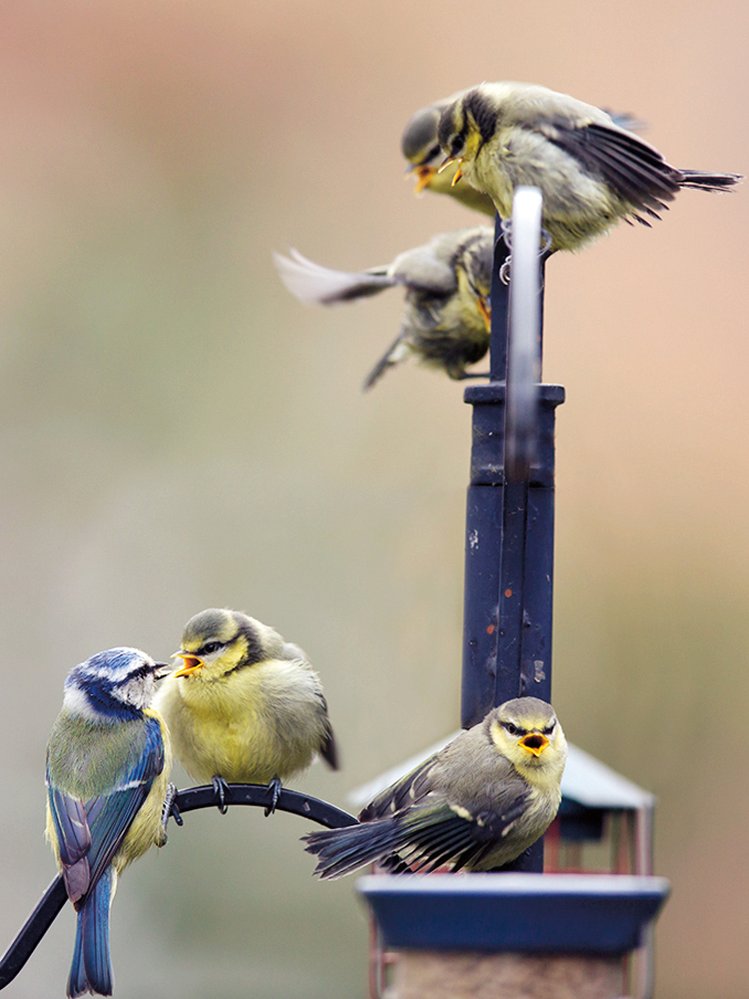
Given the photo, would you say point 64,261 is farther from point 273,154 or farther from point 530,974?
point 530,974

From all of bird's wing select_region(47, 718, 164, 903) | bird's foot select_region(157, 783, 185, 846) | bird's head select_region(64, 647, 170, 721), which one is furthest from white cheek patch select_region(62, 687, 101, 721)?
bird's foot select_region(157, 783, 185, 846)

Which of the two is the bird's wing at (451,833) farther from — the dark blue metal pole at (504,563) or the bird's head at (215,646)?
the bird's head at (215,646)

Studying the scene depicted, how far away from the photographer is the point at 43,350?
550 centimetres

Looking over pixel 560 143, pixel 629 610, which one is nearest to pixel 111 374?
pixel 629 610

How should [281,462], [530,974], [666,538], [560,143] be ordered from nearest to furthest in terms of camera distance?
[530,974] < [560,143] < [666,538] < [281,462]

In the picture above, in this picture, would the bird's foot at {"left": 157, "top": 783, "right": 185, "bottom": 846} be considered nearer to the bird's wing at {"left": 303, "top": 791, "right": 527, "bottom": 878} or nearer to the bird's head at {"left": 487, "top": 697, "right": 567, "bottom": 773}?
the bird's wing at {"left": 303, "top": 791, "right": 527, "bottom": 878}

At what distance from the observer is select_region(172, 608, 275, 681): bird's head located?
2.42m

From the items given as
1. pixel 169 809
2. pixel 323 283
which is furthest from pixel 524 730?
pixel 323 283

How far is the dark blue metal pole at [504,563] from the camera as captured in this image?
6.27 feet

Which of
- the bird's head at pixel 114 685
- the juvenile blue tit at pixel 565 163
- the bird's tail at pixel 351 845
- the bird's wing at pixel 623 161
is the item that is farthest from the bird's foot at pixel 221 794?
the bird's wing at pixel 623 161

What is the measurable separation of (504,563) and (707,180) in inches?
28.4

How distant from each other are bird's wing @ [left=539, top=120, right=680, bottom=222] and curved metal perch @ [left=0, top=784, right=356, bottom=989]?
93 cm

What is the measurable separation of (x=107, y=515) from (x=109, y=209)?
1120 mm

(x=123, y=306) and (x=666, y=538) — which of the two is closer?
(x=666, y=538)
